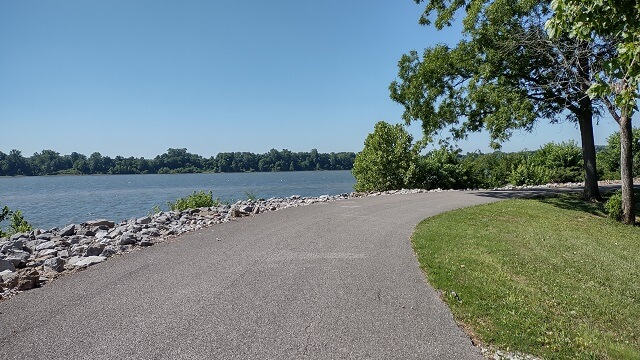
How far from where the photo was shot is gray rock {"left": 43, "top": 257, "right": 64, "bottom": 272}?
6.83 metres

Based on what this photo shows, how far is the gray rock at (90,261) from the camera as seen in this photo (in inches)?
281

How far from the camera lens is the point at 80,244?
9117 mm

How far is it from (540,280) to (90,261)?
24.8 ft

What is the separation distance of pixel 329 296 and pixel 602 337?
312cm

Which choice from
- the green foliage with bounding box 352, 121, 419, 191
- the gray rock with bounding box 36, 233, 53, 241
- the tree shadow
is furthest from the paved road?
the green foliage with bounding box 352, 121, 419, 191

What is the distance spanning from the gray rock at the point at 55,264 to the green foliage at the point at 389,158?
1792 cm

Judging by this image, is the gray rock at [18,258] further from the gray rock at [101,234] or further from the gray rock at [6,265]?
the gray rock at [101,234]

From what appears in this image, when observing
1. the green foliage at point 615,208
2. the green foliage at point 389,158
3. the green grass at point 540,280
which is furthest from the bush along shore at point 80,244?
the green foliage at point 615,208

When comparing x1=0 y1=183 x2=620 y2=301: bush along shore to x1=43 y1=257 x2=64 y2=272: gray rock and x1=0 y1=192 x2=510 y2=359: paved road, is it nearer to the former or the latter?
x1=43 y1=257 x2=64 y2=272: gray rock

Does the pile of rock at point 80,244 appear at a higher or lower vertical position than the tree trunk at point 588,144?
lower

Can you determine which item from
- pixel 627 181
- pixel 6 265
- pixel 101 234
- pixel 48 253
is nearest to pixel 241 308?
pixel 6 265

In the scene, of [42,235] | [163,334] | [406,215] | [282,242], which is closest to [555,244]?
[406,215]

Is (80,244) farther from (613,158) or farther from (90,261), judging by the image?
(613,158)

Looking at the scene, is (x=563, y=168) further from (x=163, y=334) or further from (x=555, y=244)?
(x=163, y=334)
